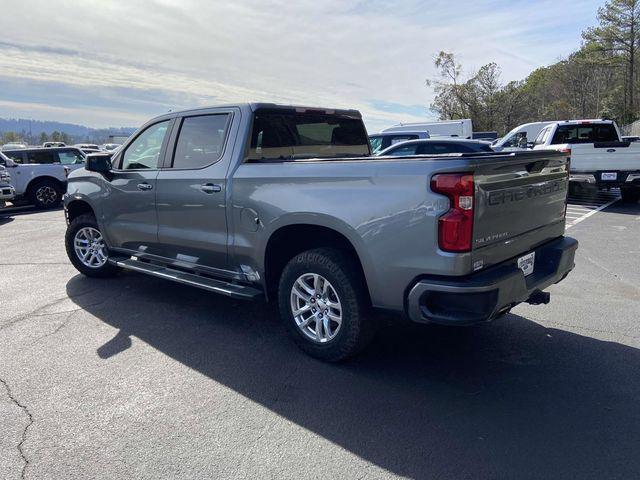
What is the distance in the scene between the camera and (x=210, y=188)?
177 inches

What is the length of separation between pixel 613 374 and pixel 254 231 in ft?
9.63

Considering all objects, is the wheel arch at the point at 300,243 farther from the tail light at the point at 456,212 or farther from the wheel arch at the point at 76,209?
the wheel arch at the point at 76,209

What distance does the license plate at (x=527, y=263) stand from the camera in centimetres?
368

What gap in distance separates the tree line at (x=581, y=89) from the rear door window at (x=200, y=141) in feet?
135

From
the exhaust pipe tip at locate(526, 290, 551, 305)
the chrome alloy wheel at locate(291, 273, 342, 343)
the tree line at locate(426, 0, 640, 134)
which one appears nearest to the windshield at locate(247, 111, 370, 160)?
the chrome alloy wheel at locate(291, 273, 342, 343)

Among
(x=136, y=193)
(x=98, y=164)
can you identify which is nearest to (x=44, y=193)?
(x=98, y=164)

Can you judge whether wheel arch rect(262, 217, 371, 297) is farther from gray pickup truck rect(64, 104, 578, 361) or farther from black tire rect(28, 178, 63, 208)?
black tire rect(28, 178, 63, 208)

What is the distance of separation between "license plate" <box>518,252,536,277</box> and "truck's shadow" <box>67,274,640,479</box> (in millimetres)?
729

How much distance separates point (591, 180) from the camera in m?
12.3

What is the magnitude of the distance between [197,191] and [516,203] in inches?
109

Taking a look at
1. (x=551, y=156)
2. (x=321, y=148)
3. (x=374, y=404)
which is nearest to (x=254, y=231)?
(x=321, y=148)

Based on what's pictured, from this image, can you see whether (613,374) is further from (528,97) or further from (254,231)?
(528,97)

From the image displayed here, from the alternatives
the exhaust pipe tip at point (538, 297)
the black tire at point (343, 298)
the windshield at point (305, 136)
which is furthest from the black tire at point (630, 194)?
the black tire at point (343, 298)

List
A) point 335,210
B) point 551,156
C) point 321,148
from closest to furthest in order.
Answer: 1. point 335,210
2. point 551,156
3. point 321,148
